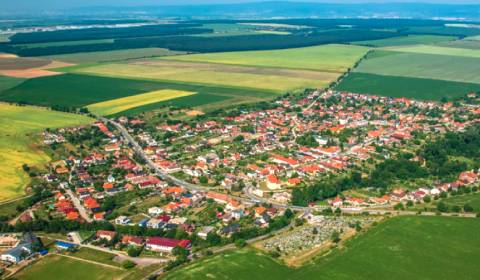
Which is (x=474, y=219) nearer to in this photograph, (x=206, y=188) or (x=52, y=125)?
(x=206, y=188)

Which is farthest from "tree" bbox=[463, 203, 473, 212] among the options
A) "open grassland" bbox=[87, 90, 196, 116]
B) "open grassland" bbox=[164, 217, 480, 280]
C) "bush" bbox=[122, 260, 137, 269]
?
"open grassland" bbox=[87, 90, 196, 116]

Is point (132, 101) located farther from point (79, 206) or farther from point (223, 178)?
point (79, 206)

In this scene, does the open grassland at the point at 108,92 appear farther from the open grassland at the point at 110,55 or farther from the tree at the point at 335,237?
the tree at the point at 335,237

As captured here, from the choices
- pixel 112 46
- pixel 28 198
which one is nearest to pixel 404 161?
pixel 28 198

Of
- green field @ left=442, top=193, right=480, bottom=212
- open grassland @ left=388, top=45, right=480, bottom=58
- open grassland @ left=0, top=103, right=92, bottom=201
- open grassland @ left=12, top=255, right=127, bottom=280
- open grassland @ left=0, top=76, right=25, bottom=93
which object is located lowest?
open grassland @ left=12, top=255, right=127, bottom=280

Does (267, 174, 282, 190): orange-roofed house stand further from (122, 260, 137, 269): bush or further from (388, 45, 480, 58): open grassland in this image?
(388, 45, 480, 58): open grassland

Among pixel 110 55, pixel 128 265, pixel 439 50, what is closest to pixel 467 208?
pixel 128 265

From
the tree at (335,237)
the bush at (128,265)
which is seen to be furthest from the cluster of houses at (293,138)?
the bush at (128,265)
